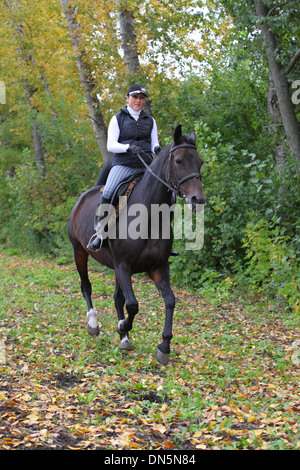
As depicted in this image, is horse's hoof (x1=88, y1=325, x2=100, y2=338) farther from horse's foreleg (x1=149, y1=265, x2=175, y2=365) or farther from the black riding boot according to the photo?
horse's foreleg (x1=149, y1=265, x2=175, y2=365)

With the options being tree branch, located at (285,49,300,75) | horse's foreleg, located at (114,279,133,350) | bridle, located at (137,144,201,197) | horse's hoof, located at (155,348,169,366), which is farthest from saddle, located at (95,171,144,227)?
tree branch, located at (285,49,300,75)

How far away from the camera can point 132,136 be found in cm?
766

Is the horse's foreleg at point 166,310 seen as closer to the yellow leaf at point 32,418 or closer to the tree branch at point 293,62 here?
the yellow leaf at point 32,418

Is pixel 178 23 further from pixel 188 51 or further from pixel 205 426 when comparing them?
pixel 205 426

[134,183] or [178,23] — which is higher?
[178,23]

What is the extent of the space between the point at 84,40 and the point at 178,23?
3.23 meters

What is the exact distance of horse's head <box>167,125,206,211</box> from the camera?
616 cm

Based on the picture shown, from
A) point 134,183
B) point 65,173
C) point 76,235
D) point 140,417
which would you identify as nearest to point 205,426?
point 140,417

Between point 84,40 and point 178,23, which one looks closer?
point 178,23

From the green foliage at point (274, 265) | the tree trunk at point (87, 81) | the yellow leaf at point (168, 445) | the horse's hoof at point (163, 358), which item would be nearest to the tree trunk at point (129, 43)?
the tree trunk at point (87, 81)

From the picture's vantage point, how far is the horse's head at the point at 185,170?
20.2 feet

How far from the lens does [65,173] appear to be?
21.6 meters

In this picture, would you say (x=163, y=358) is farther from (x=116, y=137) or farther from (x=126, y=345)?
(x=116, y=137)
